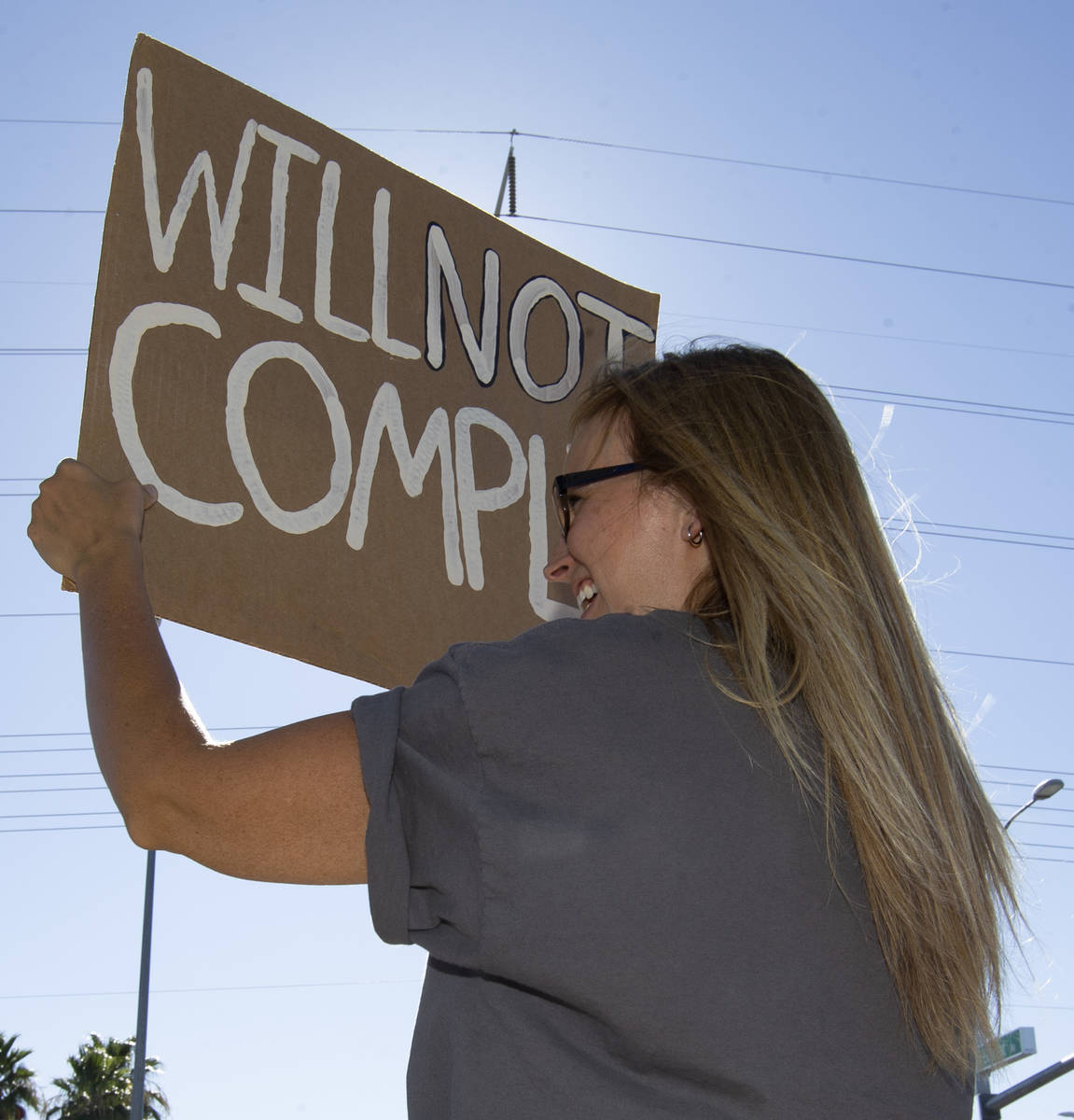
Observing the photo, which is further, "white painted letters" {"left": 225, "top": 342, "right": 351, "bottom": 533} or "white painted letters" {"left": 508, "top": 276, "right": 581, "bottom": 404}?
"white painted letters" {"left": 508, "top": 276, "right": 581, "bottom": 404}

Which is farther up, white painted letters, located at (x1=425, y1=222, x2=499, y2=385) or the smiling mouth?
white painted letters, located at (x1=425, y1=222, x2=499, y2=385)

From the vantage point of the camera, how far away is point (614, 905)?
1.09m

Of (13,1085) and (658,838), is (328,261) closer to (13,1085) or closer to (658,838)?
(658,838)

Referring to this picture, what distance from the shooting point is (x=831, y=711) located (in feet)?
4.05

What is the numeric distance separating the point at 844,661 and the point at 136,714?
668 mm

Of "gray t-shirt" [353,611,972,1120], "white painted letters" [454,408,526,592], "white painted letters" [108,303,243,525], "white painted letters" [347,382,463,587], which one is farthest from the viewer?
"white painted letters" [454,408,526,592]

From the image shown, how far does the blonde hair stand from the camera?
119cm

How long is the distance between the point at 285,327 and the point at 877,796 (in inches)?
49.0

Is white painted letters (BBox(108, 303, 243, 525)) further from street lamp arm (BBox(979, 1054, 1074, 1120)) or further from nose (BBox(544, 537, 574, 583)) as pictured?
street lamp arm (BBox(979, 1054, 1074, 1120))

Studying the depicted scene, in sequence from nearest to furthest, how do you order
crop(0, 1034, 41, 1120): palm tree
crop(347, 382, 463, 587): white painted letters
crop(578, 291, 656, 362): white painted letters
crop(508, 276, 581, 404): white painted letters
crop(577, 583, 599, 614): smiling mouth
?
crop(577, 583, 599, 614): smiling mouth, crop(347, 382, 463, 587): white painted letters, crop(508, 276, 581, 404): white painted letters, crop(578, 291, 656, 362): white painted letters, crop(0, 1034, 41, 1120): palm tree

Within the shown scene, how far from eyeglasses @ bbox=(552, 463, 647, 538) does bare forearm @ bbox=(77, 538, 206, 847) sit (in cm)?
50

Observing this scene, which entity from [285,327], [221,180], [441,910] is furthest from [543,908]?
[221,180]

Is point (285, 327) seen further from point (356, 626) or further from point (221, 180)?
point (356, 626)

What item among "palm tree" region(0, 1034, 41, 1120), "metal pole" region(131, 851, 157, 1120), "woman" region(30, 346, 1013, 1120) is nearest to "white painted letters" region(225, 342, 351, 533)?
"woman" region(30, 346, 1013, 1120)
